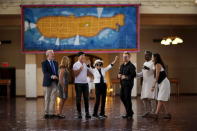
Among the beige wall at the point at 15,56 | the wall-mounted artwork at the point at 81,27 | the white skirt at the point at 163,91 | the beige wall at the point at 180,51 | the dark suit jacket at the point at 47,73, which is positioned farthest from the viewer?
the beige wall at the point at 180,51

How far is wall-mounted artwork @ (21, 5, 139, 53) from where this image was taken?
2261cm

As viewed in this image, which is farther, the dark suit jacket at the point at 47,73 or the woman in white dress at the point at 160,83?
the dark suit jacket at the point at 47,73

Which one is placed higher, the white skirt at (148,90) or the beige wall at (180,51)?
the beige wall at (180,51)

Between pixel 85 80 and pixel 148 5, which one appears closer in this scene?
pixel 85 80

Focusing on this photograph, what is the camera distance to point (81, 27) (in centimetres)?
2275

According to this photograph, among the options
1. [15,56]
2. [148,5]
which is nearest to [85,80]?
[148,5]

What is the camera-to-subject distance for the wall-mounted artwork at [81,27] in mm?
22609

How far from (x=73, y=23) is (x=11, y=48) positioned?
21.5 feet

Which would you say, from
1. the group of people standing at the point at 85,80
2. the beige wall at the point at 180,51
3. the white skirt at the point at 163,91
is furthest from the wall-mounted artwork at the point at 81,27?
the white skirt at the point at 163,91

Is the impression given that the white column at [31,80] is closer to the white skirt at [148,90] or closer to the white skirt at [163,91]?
the white skirt at [148,90]

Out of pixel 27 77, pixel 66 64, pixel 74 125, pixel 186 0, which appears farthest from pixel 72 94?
pixel 74 125

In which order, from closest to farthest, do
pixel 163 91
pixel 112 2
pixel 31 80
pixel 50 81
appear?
pixel 163 91
pixel 50 81
pixel 112 2
pixel 31 80

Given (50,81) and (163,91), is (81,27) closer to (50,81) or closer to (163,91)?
(50,81)

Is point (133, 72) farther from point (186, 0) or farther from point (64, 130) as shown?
point (186, 0)
